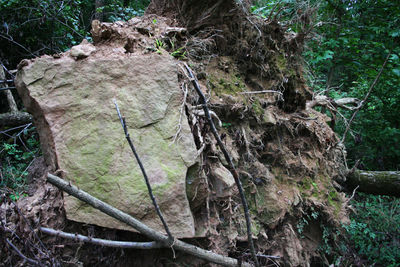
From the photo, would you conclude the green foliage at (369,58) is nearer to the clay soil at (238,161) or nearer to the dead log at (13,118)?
the clay soil at (238,161)

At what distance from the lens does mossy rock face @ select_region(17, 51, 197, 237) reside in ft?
6.44

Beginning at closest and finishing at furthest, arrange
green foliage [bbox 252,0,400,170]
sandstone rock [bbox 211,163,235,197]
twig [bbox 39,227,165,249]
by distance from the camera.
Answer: twig [bbox 39,227,165,249], sandstone rock [bbox 211,163,235,197], green foliage [bbox 252,0,400,170]

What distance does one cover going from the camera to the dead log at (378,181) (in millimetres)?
4090

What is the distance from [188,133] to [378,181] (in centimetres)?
362

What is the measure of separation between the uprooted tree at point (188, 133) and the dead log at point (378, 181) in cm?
104

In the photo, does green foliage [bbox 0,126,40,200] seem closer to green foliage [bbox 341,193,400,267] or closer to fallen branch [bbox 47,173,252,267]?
fallen branch [bbox 47,173,252,267]

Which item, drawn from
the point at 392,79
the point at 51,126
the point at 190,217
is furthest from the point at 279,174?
the point at 392,79

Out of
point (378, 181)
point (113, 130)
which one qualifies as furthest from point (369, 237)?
point (113, 130)

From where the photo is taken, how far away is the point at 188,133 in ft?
7.22

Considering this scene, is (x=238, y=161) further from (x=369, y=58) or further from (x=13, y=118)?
(x=13, y=118)

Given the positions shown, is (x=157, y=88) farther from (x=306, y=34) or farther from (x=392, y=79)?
(x=392, y=79)

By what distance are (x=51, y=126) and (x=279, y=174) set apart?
242cm

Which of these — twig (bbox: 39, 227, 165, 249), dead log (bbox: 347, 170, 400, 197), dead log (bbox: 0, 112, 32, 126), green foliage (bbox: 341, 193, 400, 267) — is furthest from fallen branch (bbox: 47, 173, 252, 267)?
dead log (bbox: 0, 112, 32, 126)

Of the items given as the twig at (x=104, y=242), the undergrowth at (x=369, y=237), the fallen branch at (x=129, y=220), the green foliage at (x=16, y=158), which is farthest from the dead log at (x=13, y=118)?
the undergrowth at (x=369, y=237)
